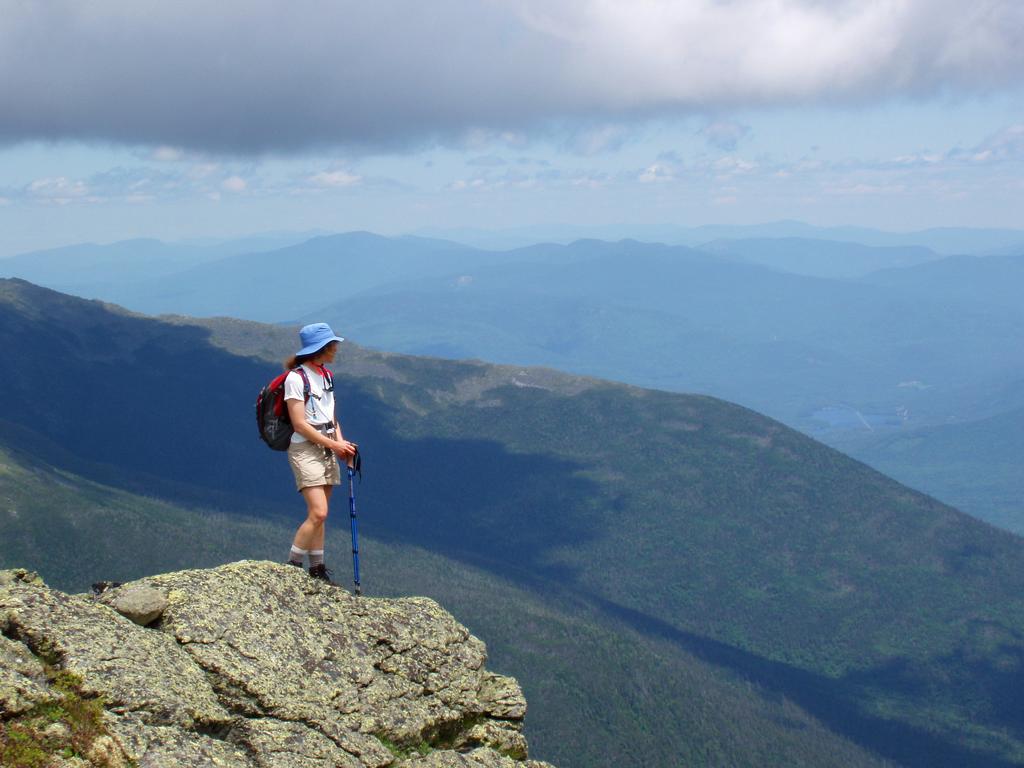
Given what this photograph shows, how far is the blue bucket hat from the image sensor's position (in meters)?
24.8

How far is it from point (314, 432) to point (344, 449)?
91cm

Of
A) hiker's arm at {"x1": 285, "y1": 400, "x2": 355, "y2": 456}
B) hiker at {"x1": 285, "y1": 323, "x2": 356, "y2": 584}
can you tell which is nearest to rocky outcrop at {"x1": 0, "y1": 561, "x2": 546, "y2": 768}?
hiker at {"x1": 285, "y1": 323, "x2": 356, "y2": 584}

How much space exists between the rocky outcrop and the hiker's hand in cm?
310

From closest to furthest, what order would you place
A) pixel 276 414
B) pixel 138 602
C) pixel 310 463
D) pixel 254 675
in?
pixel 254 675 → pixel 138 602 → pixel 276 414 → pixel 310 463

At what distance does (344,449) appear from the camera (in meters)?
24.4

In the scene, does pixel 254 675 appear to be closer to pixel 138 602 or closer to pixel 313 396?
pixel 138 602

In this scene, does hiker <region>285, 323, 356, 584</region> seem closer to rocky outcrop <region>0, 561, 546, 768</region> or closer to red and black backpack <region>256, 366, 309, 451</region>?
red and black backpack <region>256, 366, 309, 451</region>

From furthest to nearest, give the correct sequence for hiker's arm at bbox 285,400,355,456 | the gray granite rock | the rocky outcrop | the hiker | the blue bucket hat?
the blue bucket hat < the hiker < hiker's arm at bbox 285,400,355,456 < the gray granite rock < the rocky outcrop

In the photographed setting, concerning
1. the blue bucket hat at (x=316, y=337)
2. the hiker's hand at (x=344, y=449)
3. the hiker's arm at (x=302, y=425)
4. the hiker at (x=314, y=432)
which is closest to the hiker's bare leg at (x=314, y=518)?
the hiker at (x=314, y=432)

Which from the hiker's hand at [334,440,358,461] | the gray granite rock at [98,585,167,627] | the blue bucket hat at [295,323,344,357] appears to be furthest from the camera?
the blue bucket hat at [295,323,344,357]

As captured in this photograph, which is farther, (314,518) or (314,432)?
(314,518)

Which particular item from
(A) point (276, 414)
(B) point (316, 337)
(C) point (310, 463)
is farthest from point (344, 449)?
(B) point (316, 337)

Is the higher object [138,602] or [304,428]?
[304,428]

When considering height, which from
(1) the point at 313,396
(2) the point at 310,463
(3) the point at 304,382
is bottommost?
(2) the point at 310,463
